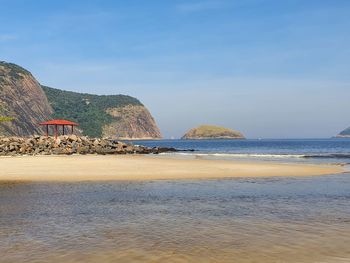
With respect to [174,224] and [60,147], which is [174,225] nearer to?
[174,224]

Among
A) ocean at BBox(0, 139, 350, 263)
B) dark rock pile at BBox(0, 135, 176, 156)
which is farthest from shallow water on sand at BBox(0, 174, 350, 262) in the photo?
dark rock pile at BBox(0, 135, 176, 156)

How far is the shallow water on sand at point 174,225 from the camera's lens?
30.9ft

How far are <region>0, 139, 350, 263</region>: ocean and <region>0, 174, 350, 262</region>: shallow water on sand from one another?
23 millimetres

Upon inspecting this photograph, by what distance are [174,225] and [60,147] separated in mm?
60401

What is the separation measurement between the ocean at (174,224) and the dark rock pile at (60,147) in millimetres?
45467

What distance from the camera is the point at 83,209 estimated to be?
15688 millimetres

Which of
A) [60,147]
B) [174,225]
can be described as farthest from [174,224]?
[60,147]

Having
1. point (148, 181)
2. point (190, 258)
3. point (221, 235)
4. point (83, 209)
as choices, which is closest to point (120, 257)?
point (190, 258)

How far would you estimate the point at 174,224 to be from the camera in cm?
1286

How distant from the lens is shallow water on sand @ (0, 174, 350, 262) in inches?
371

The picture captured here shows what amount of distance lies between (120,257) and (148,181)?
1749 cm

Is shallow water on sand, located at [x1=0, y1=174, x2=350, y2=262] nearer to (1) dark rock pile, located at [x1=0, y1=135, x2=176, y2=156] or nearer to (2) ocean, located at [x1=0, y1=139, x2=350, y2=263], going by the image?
(2) ocean, located at [x1=0, y1=139, x2=350, y2=263]

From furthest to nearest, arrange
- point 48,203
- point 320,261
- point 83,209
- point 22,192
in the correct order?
point 22,192 → point 48,203 → point 83,209 → point 320,261

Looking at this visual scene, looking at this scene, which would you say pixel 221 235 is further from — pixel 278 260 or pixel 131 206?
pixel 131 206
